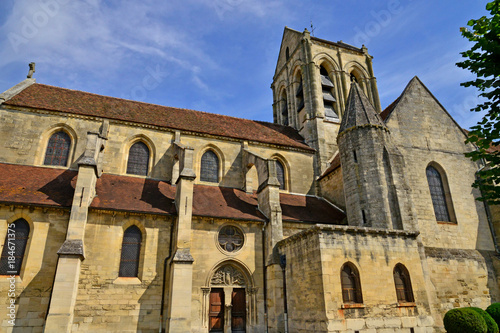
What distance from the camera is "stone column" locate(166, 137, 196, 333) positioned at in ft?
40.7

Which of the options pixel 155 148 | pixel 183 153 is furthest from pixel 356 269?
pixel 155 148

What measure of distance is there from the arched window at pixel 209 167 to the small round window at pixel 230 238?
14.2 ft

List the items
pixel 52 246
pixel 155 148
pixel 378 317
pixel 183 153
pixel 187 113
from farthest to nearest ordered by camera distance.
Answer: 1. pixel 187 113
2. pixel 155 148
3. pixel 183 153
4. pixel 52 246
5. pixel 378 317

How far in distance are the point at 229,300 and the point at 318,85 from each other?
17669 mm

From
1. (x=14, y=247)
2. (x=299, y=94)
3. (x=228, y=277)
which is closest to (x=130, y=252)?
(x=14, y=247)

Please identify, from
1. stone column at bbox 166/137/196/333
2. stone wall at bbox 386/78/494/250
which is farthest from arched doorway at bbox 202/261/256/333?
stone wall at bbox 386/78/494/250

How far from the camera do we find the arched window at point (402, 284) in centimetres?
1283

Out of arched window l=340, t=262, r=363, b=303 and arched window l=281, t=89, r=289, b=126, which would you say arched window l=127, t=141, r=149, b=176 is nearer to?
arched window l=340, t=262, r=363, b=303

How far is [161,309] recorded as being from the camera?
13.2m

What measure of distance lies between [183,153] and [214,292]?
6.54 metres

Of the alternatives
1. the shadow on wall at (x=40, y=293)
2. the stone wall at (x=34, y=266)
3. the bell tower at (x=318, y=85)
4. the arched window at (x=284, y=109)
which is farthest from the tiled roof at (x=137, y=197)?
the arched window at (x=284, y=109)

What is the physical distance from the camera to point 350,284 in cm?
1225

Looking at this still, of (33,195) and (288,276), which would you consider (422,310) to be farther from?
(33,195)

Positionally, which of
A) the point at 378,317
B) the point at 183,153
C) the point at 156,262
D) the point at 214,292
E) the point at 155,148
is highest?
the point at 155,148
